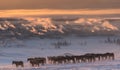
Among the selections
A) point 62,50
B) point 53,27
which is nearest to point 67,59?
point 62,50

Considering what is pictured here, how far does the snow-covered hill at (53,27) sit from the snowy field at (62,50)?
0.03 metres

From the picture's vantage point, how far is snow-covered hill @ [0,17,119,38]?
3.49ft

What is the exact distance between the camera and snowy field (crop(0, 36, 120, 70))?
1.07 metres

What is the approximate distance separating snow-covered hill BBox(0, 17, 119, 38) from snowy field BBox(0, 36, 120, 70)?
25 millimetres

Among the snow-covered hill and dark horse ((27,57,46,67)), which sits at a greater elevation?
the snow-covered hill

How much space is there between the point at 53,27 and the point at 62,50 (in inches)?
4.0

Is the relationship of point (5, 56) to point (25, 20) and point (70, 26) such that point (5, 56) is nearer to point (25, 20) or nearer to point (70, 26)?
point (25, 20)

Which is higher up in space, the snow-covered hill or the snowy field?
the snow-covered hill

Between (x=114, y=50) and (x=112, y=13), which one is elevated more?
(x=112, y=13)

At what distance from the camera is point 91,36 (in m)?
1.07

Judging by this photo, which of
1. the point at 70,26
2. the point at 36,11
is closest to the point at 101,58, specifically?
the point at 70,26

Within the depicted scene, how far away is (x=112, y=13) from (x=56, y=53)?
0.28 metres

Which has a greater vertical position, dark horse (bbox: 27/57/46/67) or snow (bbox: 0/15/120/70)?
snow (bbox: 0/15/120/70)

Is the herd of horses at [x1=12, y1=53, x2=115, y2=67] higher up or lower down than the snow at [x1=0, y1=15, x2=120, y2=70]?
lower down
